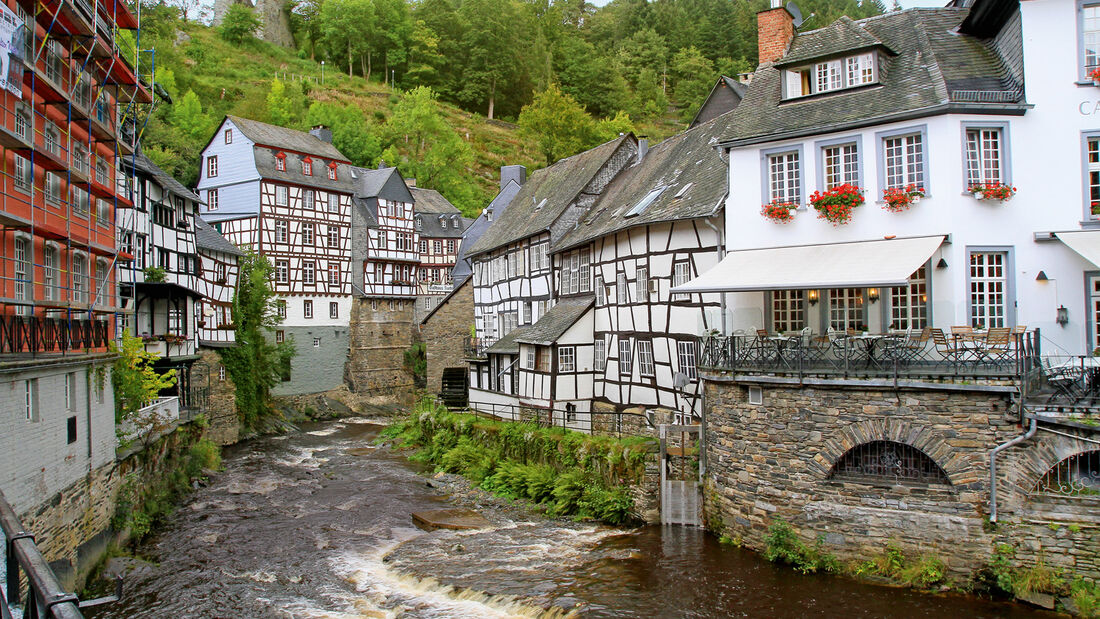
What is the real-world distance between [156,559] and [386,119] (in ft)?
198

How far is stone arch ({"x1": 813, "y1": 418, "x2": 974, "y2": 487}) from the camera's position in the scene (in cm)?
1262

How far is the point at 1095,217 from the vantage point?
14.2 m

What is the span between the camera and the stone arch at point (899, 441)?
1262 centimetres

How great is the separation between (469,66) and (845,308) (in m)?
74.5

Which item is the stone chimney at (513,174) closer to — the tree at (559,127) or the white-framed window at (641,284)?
the tree at (559,127)

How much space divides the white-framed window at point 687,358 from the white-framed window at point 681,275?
45.3 inches

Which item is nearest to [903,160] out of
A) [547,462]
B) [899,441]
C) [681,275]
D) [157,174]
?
[899,441]

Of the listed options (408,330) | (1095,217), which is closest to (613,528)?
(1095,217)

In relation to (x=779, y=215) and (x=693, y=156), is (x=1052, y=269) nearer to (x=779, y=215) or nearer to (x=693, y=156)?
(x=779, y=215)

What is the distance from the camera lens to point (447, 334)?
38.4 meters

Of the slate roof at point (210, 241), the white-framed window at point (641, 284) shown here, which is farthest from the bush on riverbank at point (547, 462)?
the slate roof at point (210, 241)

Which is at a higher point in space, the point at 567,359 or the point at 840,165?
the point at 840,165

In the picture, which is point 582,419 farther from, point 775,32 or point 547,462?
point 775,32

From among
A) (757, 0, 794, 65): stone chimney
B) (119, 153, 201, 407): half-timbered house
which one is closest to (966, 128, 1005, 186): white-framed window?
(757, 0, 794, 65): stone chimney
